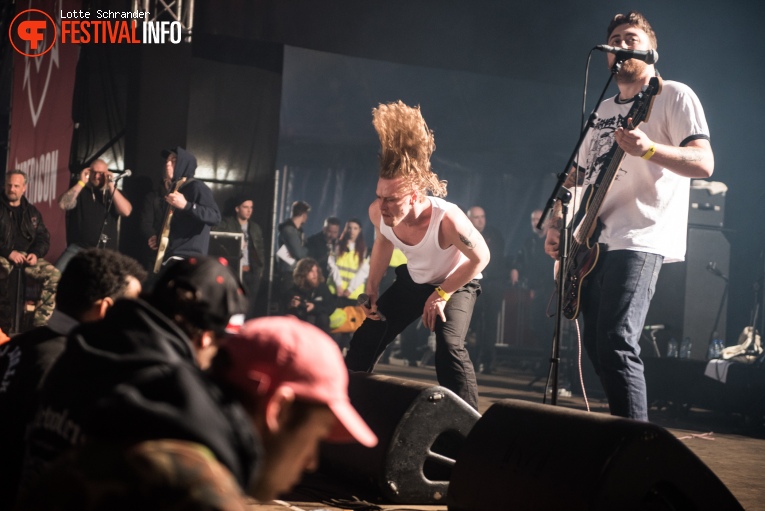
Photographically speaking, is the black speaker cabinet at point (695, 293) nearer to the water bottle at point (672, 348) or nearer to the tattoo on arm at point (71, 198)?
the water bottle at point (672, 348)

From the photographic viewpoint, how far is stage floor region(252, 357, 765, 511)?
15.7 ft

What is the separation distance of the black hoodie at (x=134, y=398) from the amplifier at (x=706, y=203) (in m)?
10.8

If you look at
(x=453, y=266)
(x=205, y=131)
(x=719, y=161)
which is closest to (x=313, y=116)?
(x=205, y=131)

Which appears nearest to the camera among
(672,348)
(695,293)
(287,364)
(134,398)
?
(134,398)

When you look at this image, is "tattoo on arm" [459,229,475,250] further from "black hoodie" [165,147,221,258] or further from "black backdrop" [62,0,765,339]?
"black backdrop" [62,0,765,339]

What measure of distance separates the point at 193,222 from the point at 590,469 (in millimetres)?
7143

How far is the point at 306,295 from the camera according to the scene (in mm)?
13180

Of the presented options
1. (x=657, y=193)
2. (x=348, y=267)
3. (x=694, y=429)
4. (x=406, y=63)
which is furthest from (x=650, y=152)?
(x=348, y=267)

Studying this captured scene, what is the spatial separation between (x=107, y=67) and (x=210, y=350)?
423 inches

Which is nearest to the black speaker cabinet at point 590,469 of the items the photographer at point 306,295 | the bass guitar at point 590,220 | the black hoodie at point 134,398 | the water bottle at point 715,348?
the bass guitar at point 590,220

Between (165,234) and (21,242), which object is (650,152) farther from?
(21,242)

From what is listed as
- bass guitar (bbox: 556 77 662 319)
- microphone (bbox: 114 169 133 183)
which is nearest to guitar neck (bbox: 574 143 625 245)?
bass guitar (bbox: 556 77 662 319)

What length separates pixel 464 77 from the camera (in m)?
15.9

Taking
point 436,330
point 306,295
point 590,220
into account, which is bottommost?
point 306,295
